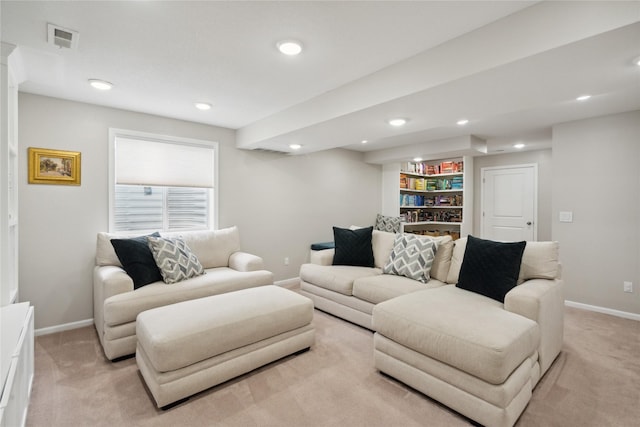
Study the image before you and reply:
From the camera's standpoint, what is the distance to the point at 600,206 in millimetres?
3643

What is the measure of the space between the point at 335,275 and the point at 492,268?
157 cm

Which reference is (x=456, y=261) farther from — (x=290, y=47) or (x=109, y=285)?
(x=109, y=285)

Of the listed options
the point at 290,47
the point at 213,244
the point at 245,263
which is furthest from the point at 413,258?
the point at 213,244

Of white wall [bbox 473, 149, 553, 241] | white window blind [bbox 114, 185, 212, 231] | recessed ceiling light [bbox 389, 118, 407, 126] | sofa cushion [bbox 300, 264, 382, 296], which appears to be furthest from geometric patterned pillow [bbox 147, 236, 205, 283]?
white wall [bbox 473, 149, 553, 241]

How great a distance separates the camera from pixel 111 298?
250 cm

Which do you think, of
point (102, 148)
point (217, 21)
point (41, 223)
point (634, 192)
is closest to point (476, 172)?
point (634, 192)

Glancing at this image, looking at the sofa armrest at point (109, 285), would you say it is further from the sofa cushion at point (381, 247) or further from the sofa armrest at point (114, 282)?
the sofa cushion at point (381, 247)

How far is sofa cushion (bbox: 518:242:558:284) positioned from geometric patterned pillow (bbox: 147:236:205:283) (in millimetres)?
3030

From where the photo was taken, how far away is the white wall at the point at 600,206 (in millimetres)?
3451

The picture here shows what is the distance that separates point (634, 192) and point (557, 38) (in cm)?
299

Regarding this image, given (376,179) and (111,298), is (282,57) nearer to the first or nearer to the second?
(111,298)

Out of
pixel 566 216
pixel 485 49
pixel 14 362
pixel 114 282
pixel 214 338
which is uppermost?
pixel 485 49

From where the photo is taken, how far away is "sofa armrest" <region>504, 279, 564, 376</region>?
2.06m

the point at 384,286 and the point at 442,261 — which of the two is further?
the point at 442,261
